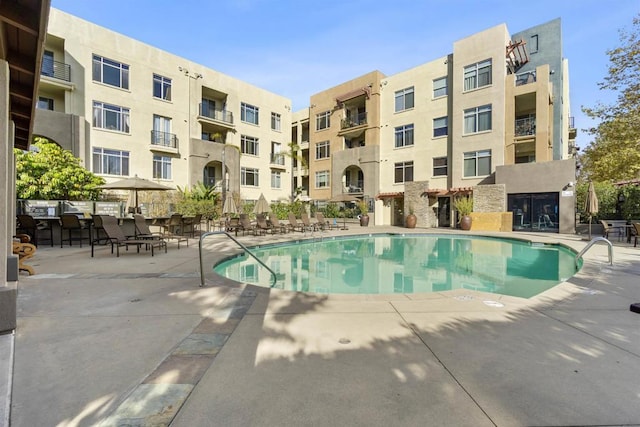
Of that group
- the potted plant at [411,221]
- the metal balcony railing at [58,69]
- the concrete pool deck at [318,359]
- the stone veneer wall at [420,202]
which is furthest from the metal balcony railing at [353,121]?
the concrete pool deck at [318,359]

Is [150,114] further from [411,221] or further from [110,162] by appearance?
[411,221]

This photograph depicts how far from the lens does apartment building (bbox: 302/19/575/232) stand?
63.4 feet

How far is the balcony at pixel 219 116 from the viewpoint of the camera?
83.9 feet

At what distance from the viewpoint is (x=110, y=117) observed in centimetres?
2025

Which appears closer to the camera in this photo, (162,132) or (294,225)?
(294,225)

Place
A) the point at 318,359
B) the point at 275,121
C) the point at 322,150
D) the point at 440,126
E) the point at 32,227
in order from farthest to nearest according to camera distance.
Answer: the point at 322,150, the point at 275,121, the point at 440,126, the point at 32,227, the point at 318,359

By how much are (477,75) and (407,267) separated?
59.2 ft

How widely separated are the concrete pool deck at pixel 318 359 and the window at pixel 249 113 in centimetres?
2512

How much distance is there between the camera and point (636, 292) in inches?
205

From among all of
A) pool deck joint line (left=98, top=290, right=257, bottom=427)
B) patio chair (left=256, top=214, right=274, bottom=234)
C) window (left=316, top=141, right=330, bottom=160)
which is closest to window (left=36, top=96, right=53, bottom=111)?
patio chair (left=256, top=214, right=274, bottom=234)

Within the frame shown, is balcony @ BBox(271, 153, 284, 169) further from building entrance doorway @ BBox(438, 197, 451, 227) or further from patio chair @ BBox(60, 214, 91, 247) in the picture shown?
patio chair @ BBox(60, 214, 91, 247)

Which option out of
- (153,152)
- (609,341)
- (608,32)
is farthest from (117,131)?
(608,32)

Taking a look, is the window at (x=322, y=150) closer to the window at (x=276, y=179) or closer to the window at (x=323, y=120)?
the window at (x=323, y=120)

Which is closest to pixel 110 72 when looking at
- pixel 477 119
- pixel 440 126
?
pixel 440 126
